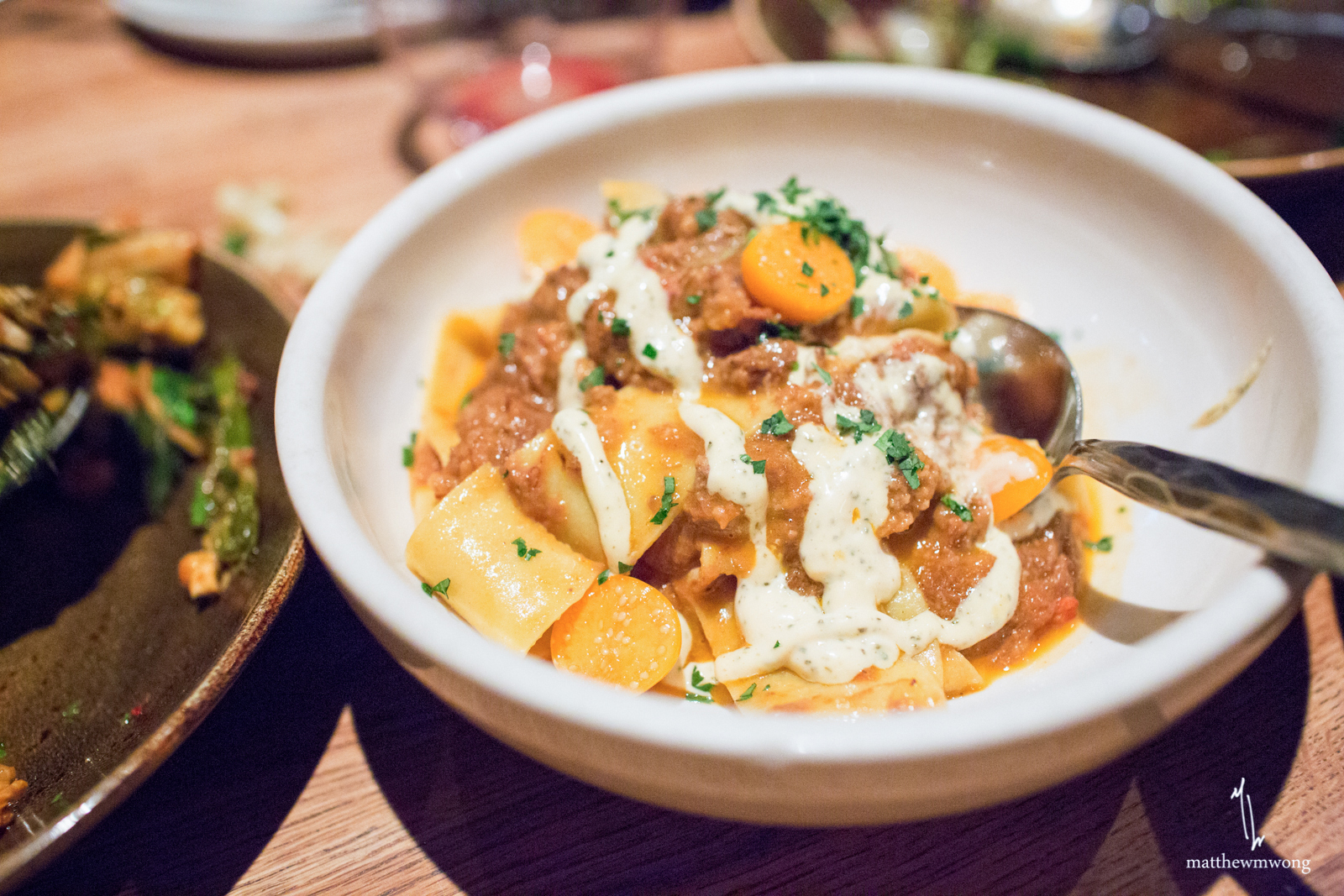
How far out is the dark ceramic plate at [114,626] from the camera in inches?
66.7

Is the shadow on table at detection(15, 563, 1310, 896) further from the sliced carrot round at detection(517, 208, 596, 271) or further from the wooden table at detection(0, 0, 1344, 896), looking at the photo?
the sliced carrot round at detection(517, 208, 596, 271)

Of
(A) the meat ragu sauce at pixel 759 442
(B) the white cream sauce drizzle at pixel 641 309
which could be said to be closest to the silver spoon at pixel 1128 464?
(A) the meat ragu sauce at pixel 759 442

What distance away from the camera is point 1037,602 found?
214cm

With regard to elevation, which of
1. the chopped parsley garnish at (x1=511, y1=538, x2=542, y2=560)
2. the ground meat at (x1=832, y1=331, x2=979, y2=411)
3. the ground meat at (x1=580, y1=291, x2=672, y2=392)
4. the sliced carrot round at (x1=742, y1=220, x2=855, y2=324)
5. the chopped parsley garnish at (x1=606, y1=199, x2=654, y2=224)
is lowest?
the chopped parsley garnish at (x1=511, y1=538, x2=542, y2=560)

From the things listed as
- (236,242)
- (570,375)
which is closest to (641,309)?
(570,375)

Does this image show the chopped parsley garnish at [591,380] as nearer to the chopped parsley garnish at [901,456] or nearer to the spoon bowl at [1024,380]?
the chopped parsley garnish at [901,456]

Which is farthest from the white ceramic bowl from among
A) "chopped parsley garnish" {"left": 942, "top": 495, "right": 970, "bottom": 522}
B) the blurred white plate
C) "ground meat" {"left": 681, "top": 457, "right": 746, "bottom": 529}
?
the blurred white plate

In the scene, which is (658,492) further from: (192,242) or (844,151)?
(192,242)

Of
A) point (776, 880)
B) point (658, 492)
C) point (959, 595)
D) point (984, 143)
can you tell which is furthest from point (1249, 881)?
point (984, 143)

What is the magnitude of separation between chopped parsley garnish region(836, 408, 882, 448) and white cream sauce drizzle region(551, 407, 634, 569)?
0.58 metres

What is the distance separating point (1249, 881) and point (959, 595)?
80 centimetres

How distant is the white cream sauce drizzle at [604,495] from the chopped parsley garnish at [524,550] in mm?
165

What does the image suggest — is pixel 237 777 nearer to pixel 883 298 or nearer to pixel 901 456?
pixel 901 456

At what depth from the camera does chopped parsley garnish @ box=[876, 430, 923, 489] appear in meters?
2.09
